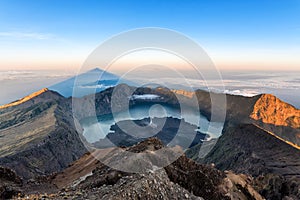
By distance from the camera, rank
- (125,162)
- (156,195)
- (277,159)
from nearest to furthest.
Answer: (156,195)
(125,162)
(277,159)

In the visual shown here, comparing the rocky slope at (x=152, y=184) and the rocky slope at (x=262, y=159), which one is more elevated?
the rocky slope at (x=152, y=184)

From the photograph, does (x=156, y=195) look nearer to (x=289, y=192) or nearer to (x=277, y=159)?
(x=289, y=192)

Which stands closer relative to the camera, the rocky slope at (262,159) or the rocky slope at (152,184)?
the rocky slope at (152,184)

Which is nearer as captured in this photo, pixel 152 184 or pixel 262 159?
pixel 152 184

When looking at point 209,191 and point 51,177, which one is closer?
point 209,191

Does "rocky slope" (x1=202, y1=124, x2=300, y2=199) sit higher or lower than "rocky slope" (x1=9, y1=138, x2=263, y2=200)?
lower

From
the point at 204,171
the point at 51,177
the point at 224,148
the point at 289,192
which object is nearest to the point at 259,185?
the point at 289,192

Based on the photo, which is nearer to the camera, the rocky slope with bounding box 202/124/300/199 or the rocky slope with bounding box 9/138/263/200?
the rocky slope with bounding box 9/138/263/200

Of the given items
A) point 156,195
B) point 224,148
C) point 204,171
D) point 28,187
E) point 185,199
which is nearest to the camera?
point 156,195

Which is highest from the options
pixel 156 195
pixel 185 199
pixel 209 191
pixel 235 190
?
pixel 156 195

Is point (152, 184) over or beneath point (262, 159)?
over

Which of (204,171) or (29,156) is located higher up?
(204,171)
